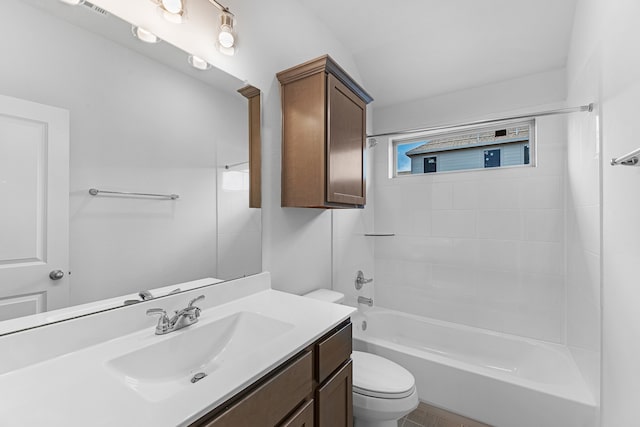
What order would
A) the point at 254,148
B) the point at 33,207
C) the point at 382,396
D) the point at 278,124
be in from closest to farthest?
the point at 33,207 → the point at 382,396 → the point at 254,148 → the point at 278,124

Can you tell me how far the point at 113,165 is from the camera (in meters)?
0.99

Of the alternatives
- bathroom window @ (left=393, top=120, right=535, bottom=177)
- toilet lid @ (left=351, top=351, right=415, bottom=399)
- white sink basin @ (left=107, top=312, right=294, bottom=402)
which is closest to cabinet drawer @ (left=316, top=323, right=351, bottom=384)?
white sink basin @ (left=107, top=312, right=294, bottom=402)

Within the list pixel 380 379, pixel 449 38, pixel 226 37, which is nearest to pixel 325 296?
pixel 380 379

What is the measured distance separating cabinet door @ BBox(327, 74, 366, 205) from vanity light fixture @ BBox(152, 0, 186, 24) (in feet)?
2.35

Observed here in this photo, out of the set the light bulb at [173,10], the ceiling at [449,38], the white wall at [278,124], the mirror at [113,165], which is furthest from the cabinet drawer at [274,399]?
the ceiling at [449,38]

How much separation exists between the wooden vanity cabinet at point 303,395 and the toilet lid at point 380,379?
0.79 ft

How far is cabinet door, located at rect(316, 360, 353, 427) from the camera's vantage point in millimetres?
1062

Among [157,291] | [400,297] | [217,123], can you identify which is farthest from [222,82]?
[400,297]

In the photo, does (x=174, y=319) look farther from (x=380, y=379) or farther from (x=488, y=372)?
(x=488, y=372)

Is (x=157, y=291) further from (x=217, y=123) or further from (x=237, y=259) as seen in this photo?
(x=217, y=123)

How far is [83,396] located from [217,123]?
1.08m

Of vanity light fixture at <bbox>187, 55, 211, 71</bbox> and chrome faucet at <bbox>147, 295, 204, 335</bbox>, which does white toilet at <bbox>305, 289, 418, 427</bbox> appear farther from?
vanity light fixture at <bbox>187, 55, 211, 71</bbox>

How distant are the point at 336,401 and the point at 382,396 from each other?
15.9 inches

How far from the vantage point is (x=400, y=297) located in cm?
274
